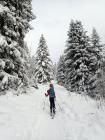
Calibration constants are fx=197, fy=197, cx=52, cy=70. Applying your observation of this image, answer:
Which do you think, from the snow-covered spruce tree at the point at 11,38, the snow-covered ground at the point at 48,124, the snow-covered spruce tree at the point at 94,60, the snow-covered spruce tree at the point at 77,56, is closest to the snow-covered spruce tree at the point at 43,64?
the snow-covered spruce tree at the point at 94,60

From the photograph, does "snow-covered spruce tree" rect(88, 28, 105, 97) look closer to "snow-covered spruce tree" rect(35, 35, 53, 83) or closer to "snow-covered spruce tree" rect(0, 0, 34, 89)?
"snow-covered spruce tree" rect(0, 0, 34, 89)

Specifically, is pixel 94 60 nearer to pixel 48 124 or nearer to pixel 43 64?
pixel 43 64

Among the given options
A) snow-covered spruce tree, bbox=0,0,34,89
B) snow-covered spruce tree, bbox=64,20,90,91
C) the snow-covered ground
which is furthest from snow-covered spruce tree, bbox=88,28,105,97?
the snow-covered ground

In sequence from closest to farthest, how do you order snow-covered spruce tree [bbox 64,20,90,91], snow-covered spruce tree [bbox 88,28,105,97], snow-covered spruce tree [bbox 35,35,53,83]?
snow-covered spruce tree [bbox 88,28,105,97] < snow-covered spruce tree [bbox 64,20,90,91] < snow-covered spruce tree [bbox 35,35,53,83]

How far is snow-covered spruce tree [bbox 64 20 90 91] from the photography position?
28.6m

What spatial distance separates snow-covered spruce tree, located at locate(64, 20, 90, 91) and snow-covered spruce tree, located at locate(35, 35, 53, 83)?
1529 centimetres

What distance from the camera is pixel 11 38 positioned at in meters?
14.5

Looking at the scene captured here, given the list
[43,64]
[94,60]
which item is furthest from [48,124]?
[43,64]

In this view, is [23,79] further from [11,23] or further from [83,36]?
[83,36]

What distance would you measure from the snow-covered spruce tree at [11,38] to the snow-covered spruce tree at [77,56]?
45.6 feet

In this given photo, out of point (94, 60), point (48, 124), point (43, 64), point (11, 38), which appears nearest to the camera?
point (48, 124)

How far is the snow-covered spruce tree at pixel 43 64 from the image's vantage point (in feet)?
150

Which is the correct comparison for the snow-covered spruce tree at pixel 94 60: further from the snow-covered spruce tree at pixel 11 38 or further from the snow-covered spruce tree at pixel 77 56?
the snow-covered spruce tree at pixel 11 38

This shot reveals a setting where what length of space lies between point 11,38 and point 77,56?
16810 millimetres
